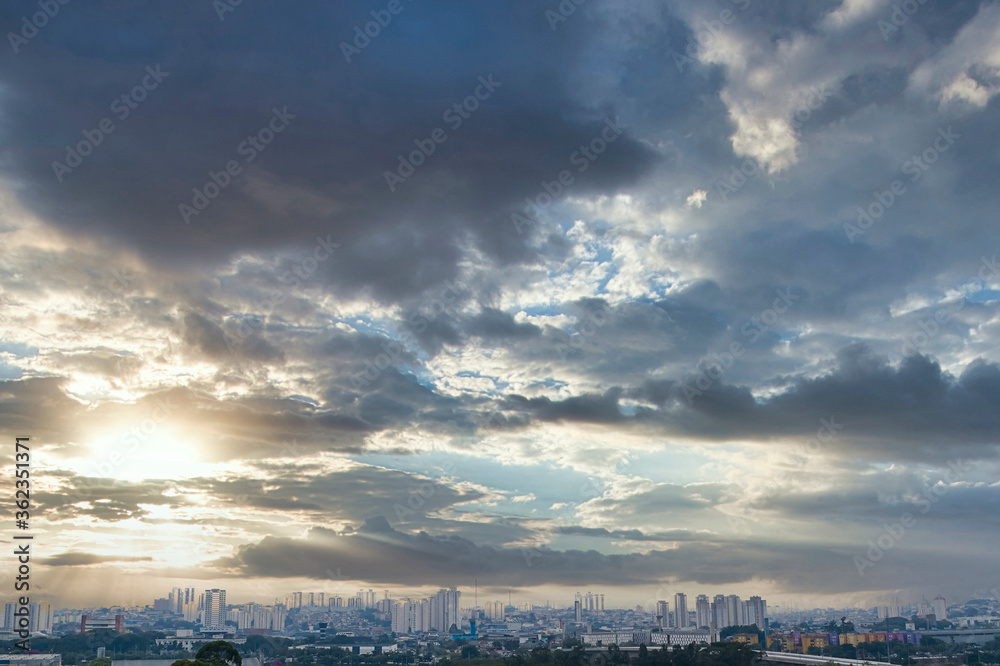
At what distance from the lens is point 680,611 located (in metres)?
→ 185

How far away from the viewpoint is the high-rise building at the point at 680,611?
181 meters

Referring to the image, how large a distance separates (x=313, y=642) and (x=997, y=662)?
103 metres

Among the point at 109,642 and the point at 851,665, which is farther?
the point at 109,642

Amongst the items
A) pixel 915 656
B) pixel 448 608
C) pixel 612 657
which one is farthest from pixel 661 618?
pixel 612 657

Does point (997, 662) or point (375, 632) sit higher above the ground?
point (997, 662)

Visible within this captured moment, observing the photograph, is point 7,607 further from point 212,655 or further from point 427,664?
point 212,655

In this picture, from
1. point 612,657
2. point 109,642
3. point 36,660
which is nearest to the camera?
point 36,660

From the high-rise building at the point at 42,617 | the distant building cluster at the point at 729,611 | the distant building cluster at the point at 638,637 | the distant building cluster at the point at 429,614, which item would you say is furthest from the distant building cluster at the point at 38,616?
the distant building cluster at the point at 729,611

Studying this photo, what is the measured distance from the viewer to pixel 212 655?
4331cm

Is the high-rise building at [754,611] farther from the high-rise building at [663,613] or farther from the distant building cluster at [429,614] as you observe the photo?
the distant building cluster at [429,614]

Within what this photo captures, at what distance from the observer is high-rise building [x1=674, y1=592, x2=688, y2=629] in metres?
181

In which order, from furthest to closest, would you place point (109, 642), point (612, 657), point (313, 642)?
point (313, 642)
point (109, 642)
point (612, 657)

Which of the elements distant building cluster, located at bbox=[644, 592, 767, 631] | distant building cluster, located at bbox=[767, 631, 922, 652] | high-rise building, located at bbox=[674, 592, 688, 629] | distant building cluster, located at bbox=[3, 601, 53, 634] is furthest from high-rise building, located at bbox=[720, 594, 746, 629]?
distant building cluster, located at bbox=[3, 601, 53, 634]

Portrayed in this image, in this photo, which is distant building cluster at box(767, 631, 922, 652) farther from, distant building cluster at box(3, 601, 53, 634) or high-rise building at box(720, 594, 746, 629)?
distant building cluster at box(3, 601, 53, 634)
